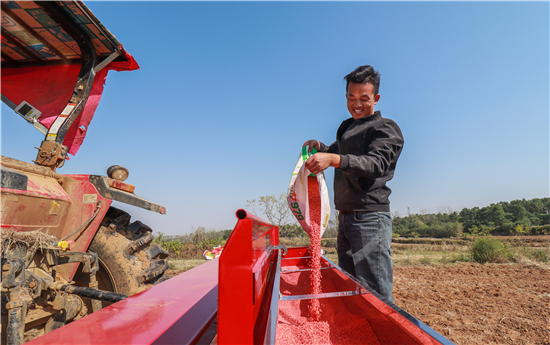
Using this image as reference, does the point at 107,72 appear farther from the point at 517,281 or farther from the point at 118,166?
the point at 517,281

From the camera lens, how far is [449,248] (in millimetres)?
11172

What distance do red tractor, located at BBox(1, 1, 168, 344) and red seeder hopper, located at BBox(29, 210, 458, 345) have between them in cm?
66

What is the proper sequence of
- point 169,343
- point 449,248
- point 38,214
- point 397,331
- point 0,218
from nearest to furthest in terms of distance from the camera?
point 169,343, point 397,331, point 0,218, point 38,214, point 449,248

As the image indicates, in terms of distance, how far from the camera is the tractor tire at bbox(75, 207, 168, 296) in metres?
2.18

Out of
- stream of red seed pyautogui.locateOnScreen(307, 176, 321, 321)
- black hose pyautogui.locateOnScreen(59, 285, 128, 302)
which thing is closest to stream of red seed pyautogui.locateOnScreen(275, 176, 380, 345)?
stream of red seed pyautogui.locateOnScreen(307, 176, 321, 321)

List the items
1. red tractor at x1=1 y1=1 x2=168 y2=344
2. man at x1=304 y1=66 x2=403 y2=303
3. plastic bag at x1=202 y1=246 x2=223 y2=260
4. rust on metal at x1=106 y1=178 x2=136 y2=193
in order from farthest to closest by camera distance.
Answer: plastic bag at x1=202 y1=246 x2=223 y2=260 → rust on metal at x1=106 y1=178 x2=136 y2=193 → man at x1=304 y1=66 x2=403 y2=303 → red tractor at x1=1 y1=1 x2=168 y2=344

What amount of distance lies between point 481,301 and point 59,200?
5.71 m

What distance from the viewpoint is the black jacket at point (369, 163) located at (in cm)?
166

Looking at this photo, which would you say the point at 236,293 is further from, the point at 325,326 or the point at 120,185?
the point at 120,185

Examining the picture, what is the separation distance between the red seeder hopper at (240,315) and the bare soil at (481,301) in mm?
2352

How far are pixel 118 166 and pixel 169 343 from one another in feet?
7.78

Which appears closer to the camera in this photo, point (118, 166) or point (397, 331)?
point (397, 331)

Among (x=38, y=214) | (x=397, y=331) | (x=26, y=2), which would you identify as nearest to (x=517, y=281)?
(x=397, y=331)

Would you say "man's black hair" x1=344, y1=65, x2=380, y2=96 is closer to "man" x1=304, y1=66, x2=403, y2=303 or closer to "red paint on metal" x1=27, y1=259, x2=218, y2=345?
"man" x1=304, y1=66, x2=403, y2=303
